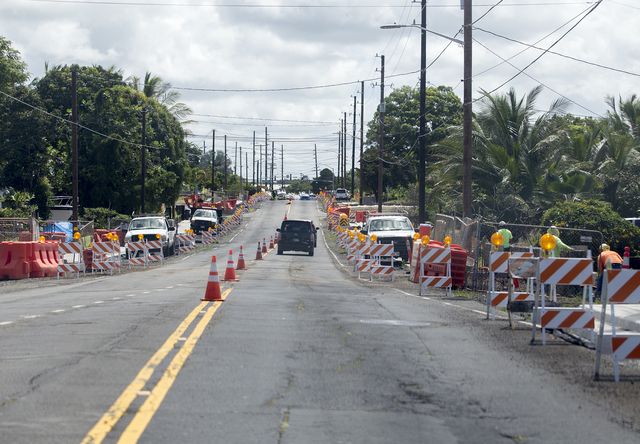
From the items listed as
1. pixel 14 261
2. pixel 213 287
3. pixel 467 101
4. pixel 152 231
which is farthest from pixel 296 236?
pixel 213 287

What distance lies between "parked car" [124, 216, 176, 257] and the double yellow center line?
22.7 meters

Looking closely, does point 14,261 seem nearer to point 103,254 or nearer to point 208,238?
Answer: point 103,254

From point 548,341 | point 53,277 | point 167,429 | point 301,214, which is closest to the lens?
point 167,429

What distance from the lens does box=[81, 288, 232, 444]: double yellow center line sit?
193 inches

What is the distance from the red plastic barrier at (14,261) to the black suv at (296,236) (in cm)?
1477

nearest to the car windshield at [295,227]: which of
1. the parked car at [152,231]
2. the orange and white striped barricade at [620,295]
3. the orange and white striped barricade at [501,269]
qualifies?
the parked car at [152,231]

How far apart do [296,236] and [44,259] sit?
14.5m

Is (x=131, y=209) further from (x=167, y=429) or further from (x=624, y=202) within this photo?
(x=167, y=429)

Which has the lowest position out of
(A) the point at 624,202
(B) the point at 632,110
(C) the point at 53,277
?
(C) the point at 53,277

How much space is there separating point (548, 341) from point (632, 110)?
3392cm

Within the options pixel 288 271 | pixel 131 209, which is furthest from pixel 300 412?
pixel 131 209

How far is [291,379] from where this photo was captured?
668 cm

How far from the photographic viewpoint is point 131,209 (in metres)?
51.2

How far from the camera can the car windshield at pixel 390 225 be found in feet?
92.0
